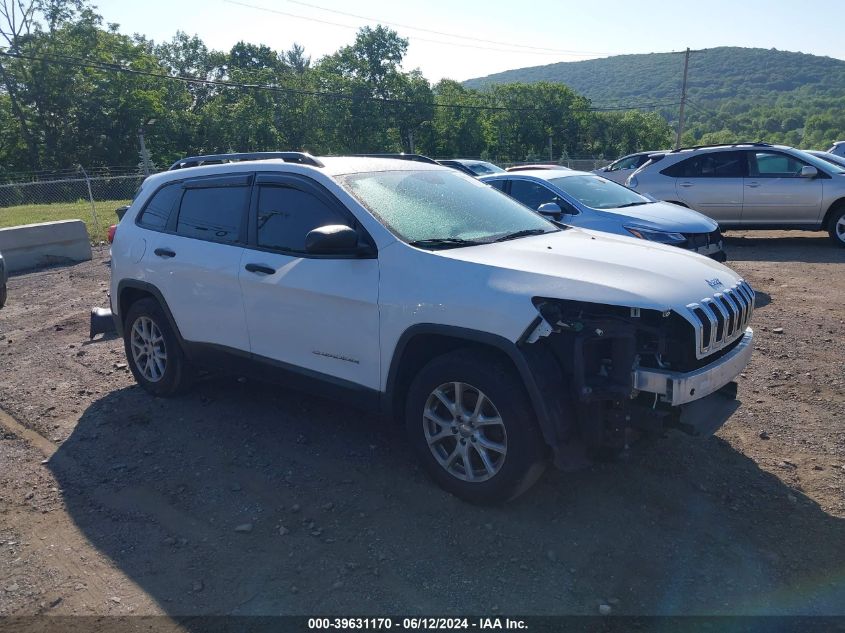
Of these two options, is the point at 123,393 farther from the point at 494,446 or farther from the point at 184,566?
the point at 494,446

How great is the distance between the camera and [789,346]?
6.47m

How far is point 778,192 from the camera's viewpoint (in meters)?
12.1

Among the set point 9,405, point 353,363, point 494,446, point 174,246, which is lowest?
point 9,405

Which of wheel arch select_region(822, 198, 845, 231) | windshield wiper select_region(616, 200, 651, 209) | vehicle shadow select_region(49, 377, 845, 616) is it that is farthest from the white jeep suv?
wheel arch select_region(822, 198, 845, 231)

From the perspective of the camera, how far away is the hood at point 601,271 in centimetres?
349

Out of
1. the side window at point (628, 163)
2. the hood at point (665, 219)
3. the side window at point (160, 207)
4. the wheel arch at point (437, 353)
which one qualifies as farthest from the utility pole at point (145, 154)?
the wheel arch at point (437, 353)

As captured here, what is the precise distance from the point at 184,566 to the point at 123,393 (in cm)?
293

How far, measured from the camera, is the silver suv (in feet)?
38.9

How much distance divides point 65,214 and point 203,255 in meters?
19.2

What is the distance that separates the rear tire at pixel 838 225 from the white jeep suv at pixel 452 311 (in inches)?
361

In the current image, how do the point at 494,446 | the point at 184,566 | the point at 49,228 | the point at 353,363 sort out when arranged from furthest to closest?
the point at 49,228, the point at 353,363, the point at 494,446, the point at 184,566

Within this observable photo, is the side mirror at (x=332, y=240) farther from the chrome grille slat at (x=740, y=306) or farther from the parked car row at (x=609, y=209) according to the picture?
the parked car row at (x=609, y=209)

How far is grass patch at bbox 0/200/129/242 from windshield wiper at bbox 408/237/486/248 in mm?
14592

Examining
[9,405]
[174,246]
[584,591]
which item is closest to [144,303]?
[174,246]
